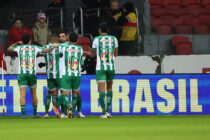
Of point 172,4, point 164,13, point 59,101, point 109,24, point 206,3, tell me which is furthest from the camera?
point 206,3

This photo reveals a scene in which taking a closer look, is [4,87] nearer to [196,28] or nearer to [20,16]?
[20,16]

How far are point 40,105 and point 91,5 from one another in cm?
466

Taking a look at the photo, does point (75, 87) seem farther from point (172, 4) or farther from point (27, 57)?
point (172, 4)

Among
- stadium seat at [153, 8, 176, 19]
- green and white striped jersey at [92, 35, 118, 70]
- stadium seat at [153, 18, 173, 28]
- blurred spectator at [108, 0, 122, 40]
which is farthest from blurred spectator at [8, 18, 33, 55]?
green and white striped jersey at [92, 35, 118, 70]

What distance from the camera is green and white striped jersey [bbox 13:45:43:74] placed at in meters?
11.7

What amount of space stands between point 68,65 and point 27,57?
956 mm

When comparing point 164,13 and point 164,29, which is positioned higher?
point 164,13

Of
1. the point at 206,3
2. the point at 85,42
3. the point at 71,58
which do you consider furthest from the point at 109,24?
the point at 71,58

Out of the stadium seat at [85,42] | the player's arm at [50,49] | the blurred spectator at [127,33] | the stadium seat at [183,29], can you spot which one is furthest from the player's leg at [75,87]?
the stadium seat at [183,29]

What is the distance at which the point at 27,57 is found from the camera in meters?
11.7

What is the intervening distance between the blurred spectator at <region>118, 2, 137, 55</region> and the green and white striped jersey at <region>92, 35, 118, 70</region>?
4.28m

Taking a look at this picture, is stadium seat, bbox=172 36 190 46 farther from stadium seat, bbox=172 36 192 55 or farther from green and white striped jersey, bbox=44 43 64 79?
green and white striped jersey, bbox=44 43 64 79

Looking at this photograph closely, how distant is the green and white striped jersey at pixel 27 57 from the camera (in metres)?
11.7

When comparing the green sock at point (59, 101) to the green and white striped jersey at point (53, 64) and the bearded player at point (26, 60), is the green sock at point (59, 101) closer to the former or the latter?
the green and white striped jersey at point (53, 64)
